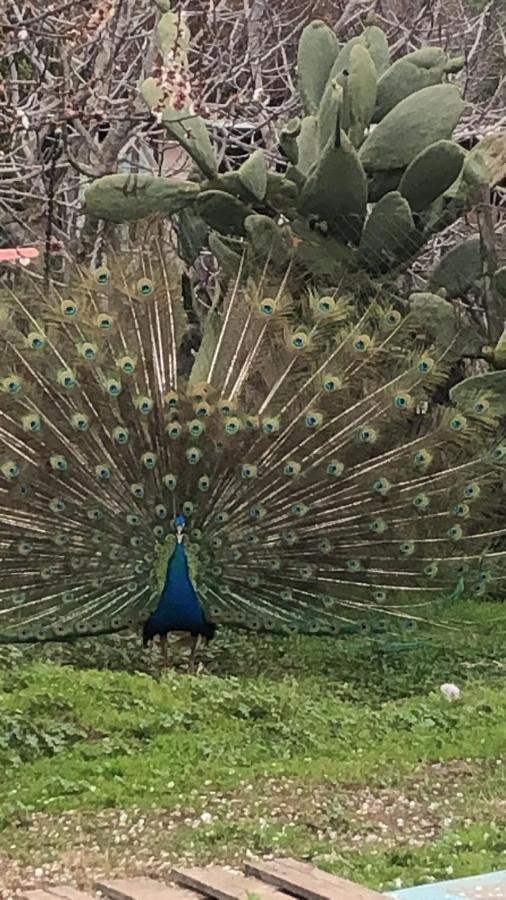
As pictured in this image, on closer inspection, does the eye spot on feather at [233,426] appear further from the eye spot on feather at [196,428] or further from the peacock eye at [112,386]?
the peacock eye at [112,386]

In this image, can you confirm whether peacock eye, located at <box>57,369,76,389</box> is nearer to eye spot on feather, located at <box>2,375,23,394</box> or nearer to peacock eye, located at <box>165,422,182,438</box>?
eye spot on feather, located at <box>2,375,23,394</box>

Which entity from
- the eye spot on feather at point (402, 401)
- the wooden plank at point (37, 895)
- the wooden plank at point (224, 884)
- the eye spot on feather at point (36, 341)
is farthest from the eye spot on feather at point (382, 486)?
the wooden plank at point (37, 895)

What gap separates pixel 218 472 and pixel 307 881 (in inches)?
119

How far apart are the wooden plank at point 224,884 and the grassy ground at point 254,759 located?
10.0 inches

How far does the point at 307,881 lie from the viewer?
402 centimetres

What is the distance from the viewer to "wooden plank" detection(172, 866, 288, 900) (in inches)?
155

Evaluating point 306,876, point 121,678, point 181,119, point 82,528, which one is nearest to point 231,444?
point 82,528

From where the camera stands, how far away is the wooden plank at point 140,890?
3.96m

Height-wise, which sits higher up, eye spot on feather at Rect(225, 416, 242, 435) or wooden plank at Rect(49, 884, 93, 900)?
eye spot on feather at Rect(225, 416, 242, 435)

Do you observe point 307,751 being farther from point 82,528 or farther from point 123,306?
point 123,306

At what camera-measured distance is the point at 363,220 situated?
318 inches

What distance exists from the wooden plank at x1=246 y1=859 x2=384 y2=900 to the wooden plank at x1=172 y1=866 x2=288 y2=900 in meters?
0.04

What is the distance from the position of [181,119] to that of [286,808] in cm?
362

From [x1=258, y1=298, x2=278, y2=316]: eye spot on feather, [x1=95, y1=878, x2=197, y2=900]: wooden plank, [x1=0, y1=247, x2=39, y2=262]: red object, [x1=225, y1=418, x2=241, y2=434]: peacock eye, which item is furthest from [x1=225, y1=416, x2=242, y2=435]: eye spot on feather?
[x1=95, y1=878, x2=197, y2=900]: wooden plank
